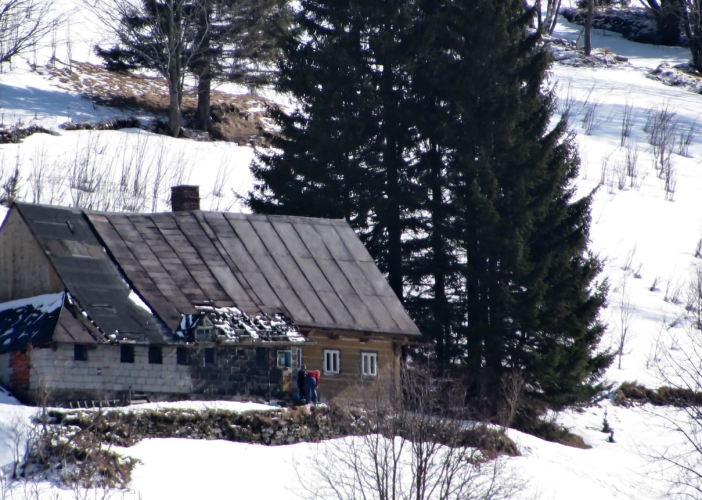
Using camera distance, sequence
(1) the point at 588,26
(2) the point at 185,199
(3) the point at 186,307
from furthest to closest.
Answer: (1) the point at 588,26, (2) the point at 185,199, (3) the point at 186,307

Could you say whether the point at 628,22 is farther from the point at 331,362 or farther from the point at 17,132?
the point at 331,362

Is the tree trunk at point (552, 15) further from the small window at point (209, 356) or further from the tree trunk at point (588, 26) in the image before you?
the small window at point (209, 356)

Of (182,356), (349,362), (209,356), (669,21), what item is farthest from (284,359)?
(669,21)

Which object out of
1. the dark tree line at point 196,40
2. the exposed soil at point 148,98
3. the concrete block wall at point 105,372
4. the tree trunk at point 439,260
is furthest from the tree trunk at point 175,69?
the concrete block wall at point 105,372

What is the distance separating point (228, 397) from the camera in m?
30.2

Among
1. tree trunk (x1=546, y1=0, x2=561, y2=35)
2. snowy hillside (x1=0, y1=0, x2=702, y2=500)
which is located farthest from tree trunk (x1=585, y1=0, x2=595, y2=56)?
snowy hillside (x1=0, y1=0, x2=702, y2=500)

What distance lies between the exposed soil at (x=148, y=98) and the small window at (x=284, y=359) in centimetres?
2495

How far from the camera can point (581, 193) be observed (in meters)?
53.2

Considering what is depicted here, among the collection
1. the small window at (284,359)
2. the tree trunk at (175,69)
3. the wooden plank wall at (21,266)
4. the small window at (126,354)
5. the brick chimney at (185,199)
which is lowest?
the small window at (284,359)

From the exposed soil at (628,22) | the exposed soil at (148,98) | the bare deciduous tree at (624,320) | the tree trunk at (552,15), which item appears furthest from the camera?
the exposed soil at (628,22)

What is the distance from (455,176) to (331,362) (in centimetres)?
901

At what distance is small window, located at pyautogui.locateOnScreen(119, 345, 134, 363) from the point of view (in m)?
29.1

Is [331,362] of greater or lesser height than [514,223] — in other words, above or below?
below

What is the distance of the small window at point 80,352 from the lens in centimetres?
2836
